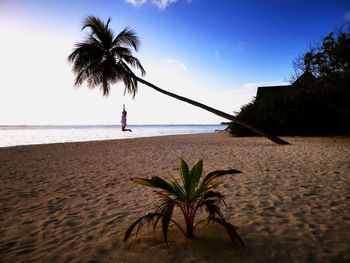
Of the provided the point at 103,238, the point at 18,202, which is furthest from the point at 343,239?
the point at 18,202

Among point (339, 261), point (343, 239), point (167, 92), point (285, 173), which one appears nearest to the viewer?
point (339, 261)

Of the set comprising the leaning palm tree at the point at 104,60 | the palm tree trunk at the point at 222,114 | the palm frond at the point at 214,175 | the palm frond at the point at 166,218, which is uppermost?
the leaning palm tree at the point at 104,60

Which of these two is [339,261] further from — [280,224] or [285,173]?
[285,173]

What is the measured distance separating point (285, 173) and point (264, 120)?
42.5 feet

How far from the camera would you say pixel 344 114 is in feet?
43.5

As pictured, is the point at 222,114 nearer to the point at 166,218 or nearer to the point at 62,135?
the point at 166,218

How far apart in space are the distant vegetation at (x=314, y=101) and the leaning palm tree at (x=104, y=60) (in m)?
5.14

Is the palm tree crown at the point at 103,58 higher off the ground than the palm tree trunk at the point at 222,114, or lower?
higher

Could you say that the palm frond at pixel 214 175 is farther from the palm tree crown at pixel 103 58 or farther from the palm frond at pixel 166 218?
the palm tree crown at pixel 103 58

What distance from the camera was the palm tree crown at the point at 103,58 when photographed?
12.2 meters

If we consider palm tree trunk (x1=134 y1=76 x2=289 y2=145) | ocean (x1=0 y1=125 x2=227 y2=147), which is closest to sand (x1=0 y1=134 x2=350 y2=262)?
palm tree trunk (x1=134 y1=76 x2=289 y2=145)

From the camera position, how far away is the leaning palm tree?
1220 cm

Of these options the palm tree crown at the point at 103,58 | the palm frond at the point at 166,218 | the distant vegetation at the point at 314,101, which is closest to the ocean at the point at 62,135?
the palm tree crown at the point at 103,58

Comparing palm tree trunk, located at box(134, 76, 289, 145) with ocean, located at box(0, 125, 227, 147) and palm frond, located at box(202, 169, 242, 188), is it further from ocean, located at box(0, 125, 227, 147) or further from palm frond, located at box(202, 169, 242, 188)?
ocean, located at box(0, 125, 227, 147)
